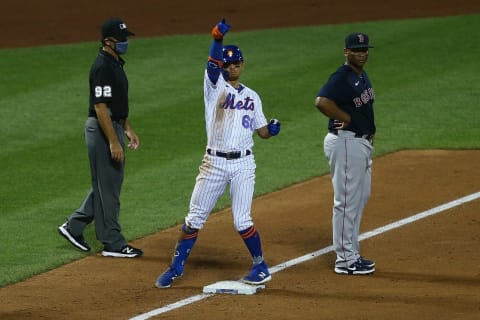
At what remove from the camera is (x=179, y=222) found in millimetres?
11422

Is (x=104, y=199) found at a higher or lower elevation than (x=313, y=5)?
lower

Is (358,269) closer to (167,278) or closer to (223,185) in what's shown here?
(223,185)

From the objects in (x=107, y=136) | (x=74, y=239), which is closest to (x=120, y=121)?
(x=107, y=136)

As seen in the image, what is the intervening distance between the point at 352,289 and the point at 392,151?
5.09 m

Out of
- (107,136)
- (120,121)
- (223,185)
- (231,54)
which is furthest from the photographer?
(120,121)

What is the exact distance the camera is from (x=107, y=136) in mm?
10148

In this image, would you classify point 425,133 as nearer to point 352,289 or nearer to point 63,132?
point 63,132

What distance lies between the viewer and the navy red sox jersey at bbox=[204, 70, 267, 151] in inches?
363

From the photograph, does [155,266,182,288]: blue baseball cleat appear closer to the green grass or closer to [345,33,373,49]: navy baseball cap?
the green grass

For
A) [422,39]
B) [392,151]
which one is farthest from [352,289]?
[422,39]

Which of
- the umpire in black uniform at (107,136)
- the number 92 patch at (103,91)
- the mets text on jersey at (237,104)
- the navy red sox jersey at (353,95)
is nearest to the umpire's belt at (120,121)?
the umpire in black uniform at (107,136)

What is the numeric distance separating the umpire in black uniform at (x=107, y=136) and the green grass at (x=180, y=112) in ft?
1.30

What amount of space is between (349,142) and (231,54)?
122cm

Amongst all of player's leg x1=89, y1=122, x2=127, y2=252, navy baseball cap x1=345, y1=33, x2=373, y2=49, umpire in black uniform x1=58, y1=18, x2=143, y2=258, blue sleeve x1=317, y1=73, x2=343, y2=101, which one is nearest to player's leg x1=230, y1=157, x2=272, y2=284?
blue sleeve x1=317, y1=73, x2=343, y2=101
